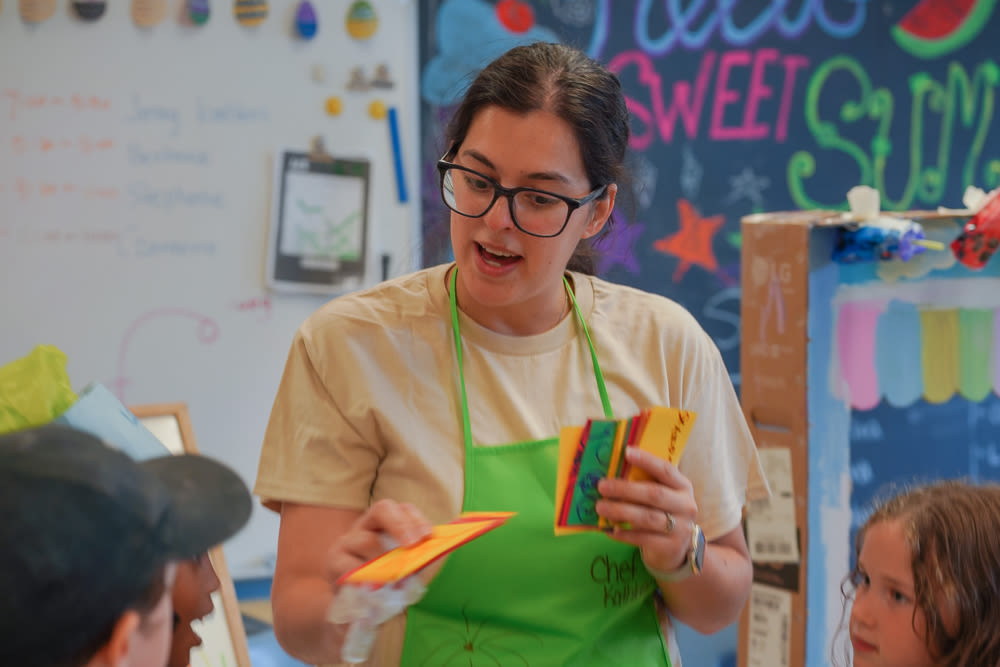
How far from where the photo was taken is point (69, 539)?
0.67m

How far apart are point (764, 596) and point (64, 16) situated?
2.38 m

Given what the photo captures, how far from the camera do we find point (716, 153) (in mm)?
3139

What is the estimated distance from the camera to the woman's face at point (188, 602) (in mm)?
964

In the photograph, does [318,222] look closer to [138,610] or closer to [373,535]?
[373,535]

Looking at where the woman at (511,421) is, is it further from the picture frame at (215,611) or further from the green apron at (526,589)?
the picture frame at (215,611)

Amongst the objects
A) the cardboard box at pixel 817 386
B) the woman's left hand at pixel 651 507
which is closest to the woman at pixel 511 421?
the woman's left hand at pixel 651 507

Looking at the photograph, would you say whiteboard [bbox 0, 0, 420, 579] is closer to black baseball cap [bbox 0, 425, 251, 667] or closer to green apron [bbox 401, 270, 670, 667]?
green apron [bbox 401, 270, 670, 667]

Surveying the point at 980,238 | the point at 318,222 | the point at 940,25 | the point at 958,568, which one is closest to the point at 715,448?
the point at 958,568

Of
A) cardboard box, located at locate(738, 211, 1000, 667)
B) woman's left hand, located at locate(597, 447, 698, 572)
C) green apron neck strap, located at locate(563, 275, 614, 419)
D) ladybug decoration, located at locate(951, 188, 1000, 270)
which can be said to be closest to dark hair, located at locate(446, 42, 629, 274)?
green apron neck strap, located at locate(563, 275, 614, 419)

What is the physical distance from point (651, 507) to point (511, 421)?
0.24 meters

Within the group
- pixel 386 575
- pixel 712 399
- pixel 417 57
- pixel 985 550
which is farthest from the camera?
pixel 417 57

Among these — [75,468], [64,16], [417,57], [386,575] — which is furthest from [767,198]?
[75,468]

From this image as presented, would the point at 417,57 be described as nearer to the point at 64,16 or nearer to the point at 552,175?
the point at 64,16

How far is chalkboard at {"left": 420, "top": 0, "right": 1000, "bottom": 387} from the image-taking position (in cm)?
310
